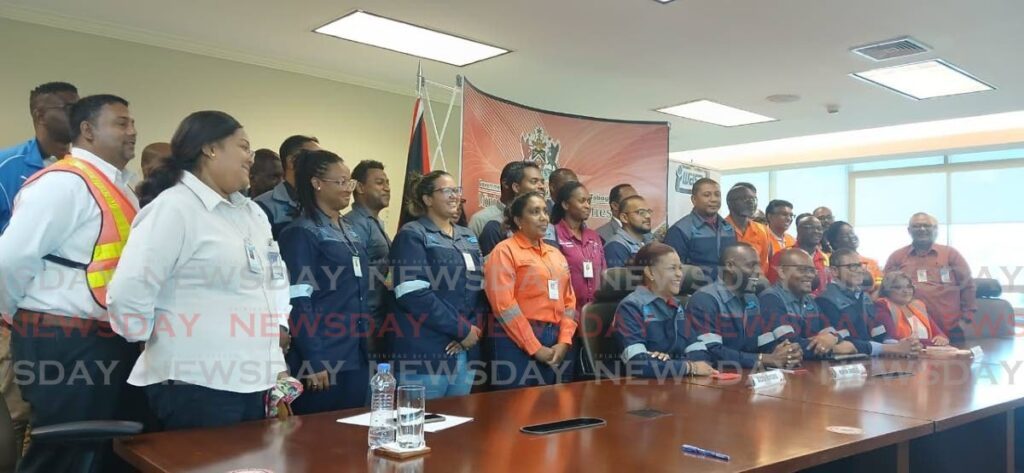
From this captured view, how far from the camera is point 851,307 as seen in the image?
14.4 feet

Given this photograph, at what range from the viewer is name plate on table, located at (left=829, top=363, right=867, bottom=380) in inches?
128

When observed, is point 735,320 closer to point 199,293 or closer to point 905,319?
Result: point 905,319

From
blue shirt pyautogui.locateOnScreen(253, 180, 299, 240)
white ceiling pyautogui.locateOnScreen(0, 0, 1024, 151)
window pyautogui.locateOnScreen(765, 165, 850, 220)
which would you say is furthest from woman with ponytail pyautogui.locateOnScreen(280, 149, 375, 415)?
window pyautogui.locateOnScreen(765, 165, 850, 220)

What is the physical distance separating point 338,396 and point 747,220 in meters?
3.21

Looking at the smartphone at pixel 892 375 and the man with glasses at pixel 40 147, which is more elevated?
the man with glasses at pixel 40 147

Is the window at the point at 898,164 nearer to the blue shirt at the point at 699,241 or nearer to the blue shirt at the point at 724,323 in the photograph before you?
the blue shirt at the point at 699,241

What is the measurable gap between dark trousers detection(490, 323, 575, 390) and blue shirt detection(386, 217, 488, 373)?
0.46 feet

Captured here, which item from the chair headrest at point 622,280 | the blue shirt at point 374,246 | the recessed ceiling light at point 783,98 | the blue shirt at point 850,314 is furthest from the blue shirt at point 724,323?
the recessed ceiling light at point 783,98

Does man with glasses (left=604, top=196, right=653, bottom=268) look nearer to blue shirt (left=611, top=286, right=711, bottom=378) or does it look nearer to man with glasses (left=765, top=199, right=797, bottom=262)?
blue shirt (left=611, top=286, right=711, bottom=378)

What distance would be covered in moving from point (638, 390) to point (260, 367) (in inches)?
54.8

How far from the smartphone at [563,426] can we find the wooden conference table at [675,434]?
37mm

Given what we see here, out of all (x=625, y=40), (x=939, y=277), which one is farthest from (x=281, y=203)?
(x=939, y=277)

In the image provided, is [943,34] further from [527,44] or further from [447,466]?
[447,466]

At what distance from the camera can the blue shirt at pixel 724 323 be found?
3.49 m
